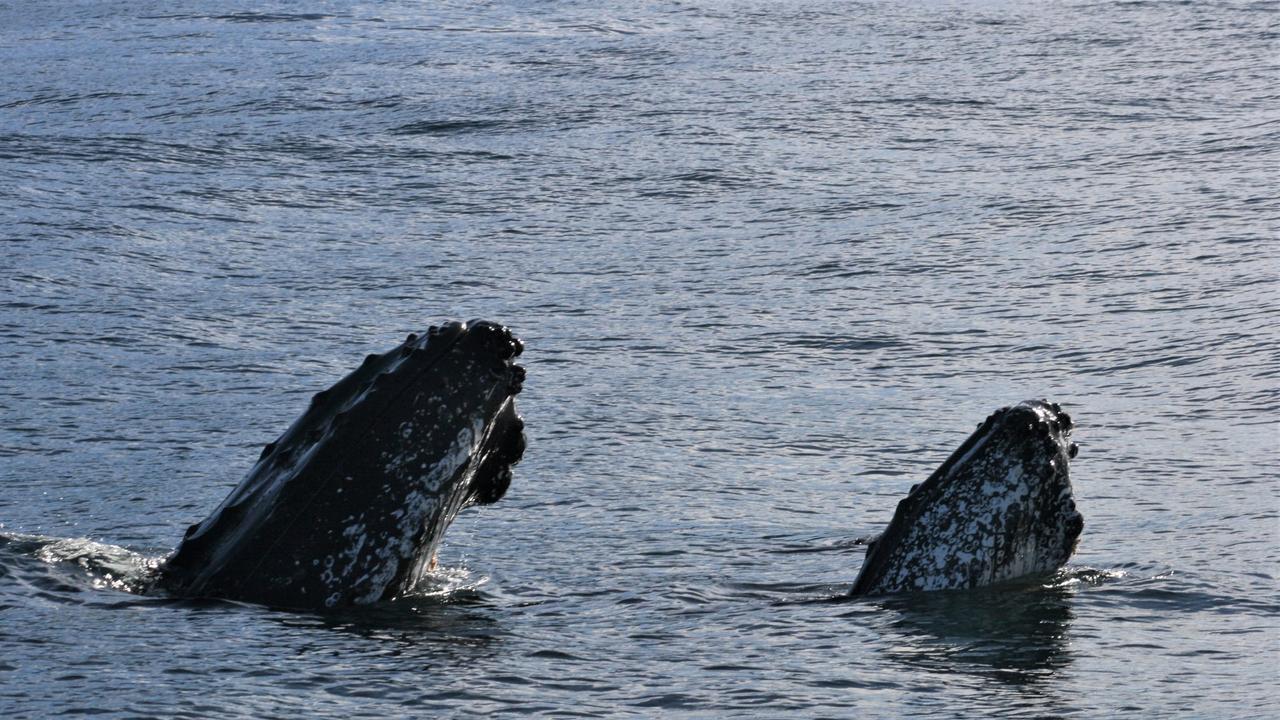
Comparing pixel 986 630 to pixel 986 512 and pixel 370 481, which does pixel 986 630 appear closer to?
pixel 986 512

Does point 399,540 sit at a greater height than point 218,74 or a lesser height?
lesser

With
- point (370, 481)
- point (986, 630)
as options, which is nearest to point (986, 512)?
point (986, 630)

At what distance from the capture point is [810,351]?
335 inches

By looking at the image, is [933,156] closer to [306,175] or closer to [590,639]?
[306,175]

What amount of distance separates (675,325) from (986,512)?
13.1ft

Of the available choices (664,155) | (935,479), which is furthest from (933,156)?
(935,479)

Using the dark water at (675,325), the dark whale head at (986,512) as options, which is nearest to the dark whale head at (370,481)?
the dark water at (675,325)

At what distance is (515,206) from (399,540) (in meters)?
6.92

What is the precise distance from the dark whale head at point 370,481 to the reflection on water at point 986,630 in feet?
3.67

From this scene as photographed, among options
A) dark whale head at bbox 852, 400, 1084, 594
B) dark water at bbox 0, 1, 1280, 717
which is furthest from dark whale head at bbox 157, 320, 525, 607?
dark whale head at bbox 852, 400, 1084, 594

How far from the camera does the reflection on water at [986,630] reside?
453 cm

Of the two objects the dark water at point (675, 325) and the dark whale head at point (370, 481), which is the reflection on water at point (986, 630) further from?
the dark whale head at point (370, 481)

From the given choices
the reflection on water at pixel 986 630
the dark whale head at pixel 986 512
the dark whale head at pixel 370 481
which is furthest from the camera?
the dark whale head at pixel 986 512

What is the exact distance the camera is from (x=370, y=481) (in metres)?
4.77
